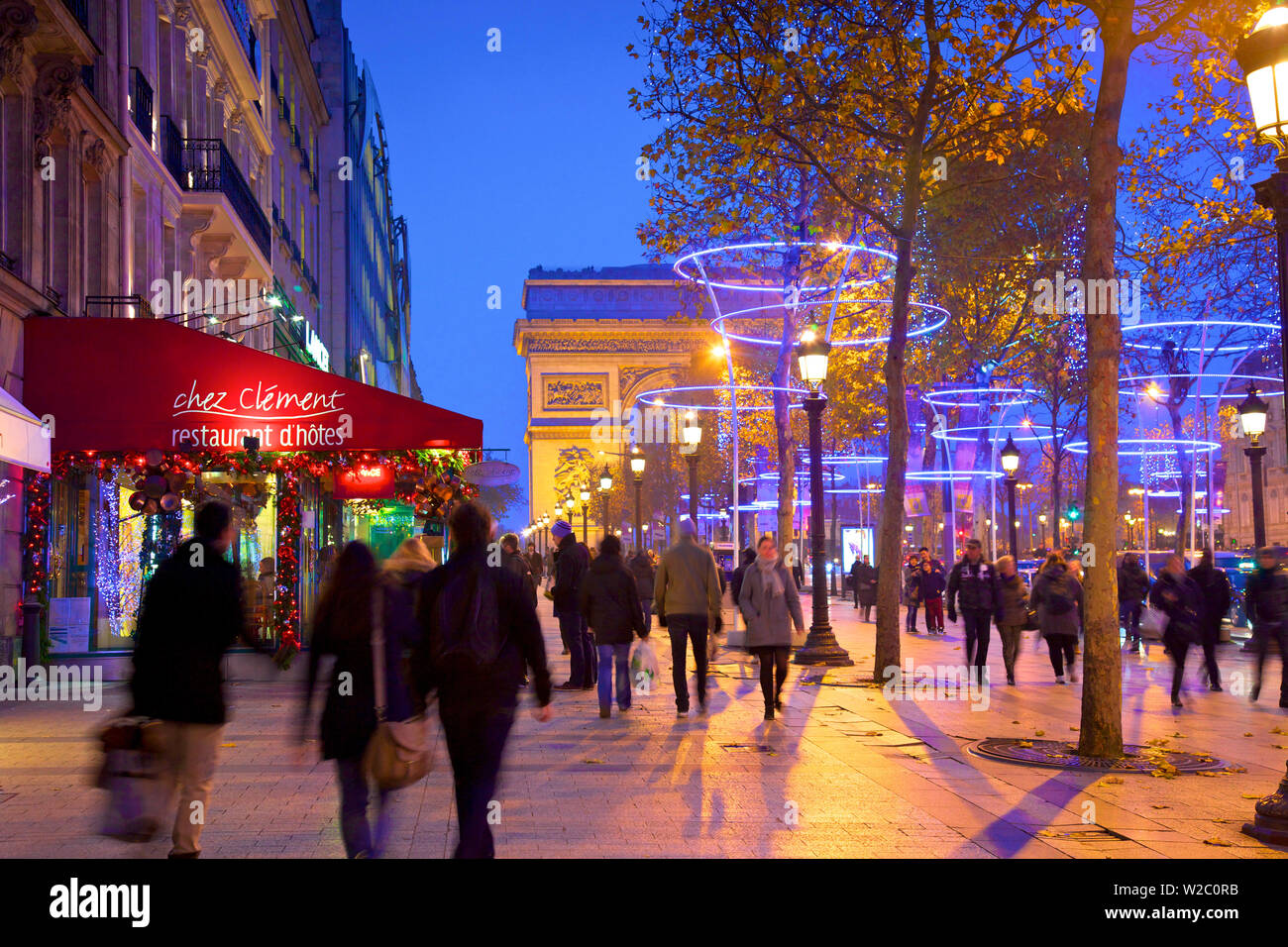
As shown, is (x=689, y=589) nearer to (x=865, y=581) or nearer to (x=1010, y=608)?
(x=1010, y=608)

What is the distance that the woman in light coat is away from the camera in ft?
45.2

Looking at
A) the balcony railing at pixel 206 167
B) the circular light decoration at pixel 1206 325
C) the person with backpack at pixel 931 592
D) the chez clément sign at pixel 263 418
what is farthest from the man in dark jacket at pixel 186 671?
the person with backpack at pixel 931 592

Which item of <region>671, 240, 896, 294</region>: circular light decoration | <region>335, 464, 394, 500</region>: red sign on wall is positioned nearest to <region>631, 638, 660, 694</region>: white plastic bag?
<region>335, 464, 394, 500</region>: red sign on wall

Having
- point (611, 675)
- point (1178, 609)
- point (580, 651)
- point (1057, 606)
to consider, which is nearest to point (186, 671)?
point (611, 675)

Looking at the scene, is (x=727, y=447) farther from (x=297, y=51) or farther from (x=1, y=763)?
(x=1, y=763)

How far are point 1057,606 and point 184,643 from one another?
13439mm

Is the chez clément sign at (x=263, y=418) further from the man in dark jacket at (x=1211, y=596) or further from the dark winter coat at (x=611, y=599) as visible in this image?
the man in dark jacket at (x=1211, y=596)

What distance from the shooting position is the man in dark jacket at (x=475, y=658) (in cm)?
628

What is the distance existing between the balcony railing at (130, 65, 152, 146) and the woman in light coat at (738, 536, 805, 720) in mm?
12232

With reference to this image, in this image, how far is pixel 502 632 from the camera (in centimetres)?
652

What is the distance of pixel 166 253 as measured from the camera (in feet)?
75.0

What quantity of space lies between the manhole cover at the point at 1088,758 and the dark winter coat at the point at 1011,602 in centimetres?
620
